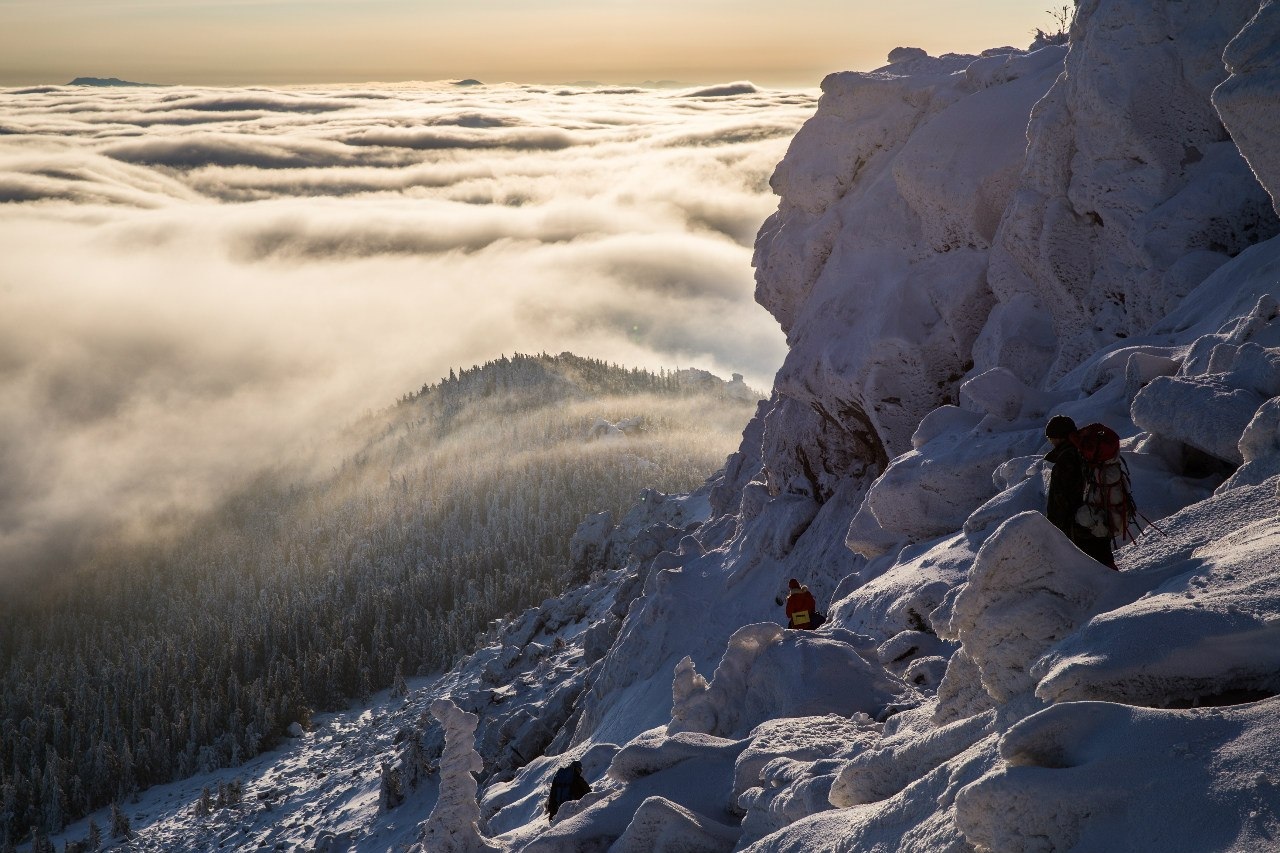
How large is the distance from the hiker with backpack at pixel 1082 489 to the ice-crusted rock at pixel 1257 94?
228 inches

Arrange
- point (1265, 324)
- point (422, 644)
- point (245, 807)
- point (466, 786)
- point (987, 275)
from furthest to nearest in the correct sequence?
point (422, 644) < point (245, 807) < point (987, 275) < point (466, 786) < point (1265, 324)

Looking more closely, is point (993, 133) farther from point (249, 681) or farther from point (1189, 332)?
point (249, 681)

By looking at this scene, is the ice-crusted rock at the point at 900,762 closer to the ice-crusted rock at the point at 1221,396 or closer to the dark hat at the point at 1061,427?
the dark hat at the point at 1061,427

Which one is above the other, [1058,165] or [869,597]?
[1058,165]

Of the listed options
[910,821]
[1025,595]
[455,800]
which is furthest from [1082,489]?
[455,800]

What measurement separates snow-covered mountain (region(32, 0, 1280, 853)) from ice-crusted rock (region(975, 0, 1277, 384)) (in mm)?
76

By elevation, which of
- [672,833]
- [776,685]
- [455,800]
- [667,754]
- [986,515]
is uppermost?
[986,515]

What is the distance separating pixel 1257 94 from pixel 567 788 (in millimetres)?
16156

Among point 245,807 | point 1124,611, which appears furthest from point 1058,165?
point 245,807

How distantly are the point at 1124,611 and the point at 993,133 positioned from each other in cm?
2542

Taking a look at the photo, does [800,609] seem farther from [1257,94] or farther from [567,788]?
[1257,94]

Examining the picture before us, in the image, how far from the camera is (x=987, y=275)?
30.2 meters

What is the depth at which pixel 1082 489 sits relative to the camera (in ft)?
39.3

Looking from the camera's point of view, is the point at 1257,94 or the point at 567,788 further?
the point at 567,788
